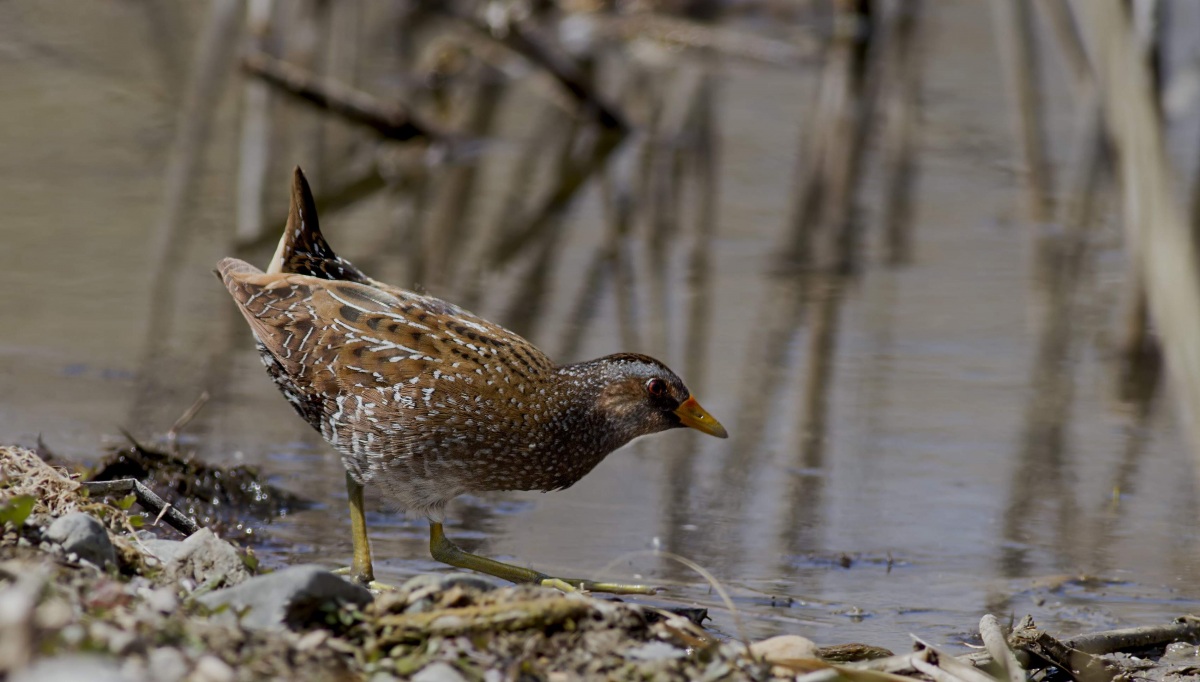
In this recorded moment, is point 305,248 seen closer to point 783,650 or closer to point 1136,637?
point 783,650

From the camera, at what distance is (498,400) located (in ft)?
16.9

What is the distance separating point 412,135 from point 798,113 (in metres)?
3.79

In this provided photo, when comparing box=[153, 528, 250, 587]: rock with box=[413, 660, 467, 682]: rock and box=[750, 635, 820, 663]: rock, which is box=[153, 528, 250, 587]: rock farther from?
box=[750, 635, 820, 663]: rock

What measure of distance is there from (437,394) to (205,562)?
1.20 m

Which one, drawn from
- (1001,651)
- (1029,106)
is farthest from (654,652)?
(1029,106)

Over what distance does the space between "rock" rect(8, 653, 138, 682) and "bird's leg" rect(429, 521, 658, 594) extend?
194 cm

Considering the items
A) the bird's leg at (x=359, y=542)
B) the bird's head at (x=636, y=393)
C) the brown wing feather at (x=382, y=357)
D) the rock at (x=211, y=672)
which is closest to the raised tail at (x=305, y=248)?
the brown wing feather at (x=382, y=357)

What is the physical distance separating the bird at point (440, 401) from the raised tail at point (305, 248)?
269 millimetres

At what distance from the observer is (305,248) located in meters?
5.85

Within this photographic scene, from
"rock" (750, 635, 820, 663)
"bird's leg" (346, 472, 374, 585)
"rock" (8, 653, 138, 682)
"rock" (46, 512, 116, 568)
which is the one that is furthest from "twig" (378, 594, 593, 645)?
"bird's leg" (346, 472, 374, 585)

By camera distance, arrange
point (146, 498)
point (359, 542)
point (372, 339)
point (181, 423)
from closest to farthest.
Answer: point (146, 498), point (359, 542), point (372, 339), point (181, 423)

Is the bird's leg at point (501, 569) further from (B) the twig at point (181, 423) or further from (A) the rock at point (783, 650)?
(B) the twig at point (181, 423)

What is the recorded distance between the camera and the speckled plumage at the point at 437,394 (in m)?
5.11

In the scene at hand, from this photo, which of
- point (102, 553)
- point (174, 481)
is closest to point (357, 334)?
point (174, 481)
